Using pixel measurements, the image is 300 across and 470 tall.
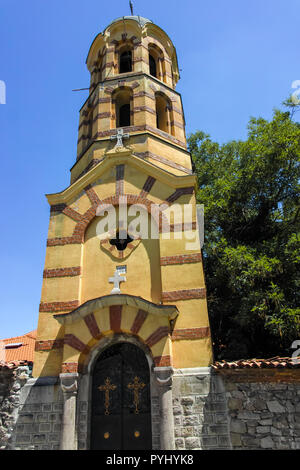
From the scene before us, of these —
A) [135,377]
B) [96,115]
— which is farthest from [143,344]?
[96,115]

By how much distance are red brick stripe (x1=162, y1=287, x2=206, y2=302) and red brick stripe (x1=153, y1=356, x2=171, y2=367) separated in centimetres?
142

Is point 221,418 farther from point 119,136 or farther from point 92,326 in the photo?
point 119,136

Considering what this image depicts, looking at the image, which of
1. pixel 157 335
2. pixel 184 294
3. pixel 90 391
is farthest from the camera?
pixel 184 294

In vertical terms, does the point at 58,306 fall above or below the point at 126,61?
below

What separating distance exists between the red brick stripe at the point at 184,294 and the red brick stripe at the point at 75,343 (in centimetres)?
217

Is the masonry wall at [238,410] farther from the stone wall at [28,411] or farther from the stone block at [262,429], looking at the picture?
the stone wall at [28,411]

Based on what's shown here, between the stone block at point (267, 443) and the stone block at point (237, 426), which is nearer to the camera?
the stone block at point (267, 443)

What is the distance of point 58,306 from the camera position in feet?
30.0

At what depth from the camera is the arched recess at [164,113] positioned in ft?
44.5

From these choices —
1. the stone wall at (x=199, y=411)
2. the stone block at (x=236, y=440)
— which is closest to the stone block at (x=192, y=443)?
the stone wall at (x=199, y=411)

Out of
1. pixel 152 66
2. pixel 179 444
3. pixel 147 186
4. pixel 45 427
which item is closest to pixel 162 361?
pixel 179 444

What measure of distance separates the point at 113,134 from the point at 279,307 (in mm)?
7847

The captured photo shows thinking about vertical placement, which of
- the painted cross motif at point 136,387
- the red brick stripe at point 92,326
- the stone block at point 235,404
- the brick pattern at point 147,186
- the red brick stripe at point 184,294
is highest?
the brick pattern at point 147,186

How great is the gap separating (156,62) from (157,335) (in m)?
12.4
